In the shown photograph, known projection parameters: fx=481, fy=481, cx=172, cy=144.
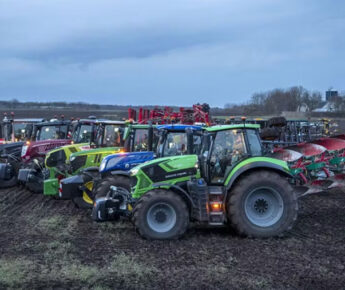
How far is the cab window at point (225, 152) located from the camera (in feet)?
27.5

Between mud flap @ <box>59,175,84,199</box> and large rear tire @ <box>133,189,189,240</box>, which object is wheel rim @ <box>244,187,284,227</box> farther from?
mud flap @ <box>59,175,84,199</box>

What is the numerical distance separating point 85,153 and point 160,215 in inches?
180

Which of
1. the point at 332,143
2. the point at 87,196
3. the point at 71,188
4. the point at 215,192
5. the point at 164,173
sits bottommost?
the point at 87,196

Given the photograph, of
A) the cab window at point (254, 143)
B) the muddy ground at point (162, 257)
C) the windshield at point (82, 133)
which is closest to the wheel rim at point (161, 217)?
the muddy ground at point (162, 257)

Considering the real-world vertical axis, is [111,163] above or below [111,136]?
below

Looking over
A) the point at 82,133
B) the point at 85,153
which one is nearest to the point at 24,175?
the point at 82,133

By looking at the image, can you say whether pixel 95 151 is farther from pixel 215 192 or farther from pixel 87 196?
pixel 215 192

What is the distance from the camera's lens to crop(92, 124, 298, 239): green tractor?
8.00m

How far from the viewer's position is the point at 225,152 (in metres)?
8.45

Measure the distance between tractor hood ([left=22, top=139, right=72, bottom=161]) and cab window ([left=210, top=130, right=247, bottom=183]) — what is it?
7.85 m

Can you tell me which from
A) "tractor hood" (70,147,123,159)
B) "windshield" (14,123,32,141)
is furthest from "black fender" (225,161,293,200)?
"windshield" (14,123,32,141)

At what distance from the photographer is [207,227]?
9141 millimetres

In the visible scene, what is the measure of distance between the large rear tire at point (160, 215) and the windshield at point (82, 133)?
268 inches

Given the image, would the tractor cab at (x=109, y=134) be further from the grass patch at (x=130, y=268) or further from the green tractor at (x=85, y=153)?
the grass patch at (x=130, y=268)
